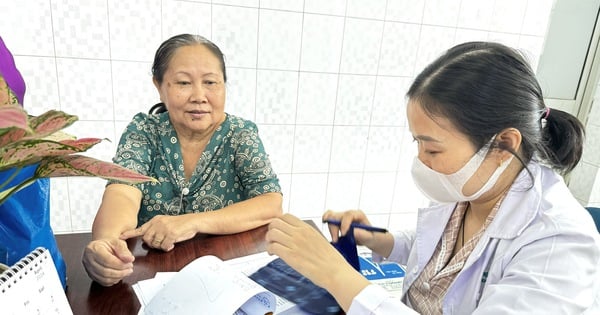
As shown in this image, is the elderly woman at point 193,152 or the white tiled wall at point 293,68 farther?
the white tiled wall at point 293,68

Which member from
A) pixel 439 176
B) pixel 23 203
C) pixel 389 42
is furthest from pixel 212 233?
pixel 389 42

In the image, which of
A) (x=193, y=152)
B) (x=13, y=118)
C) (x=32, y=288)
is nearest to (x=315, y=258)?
(x=32, y=288)

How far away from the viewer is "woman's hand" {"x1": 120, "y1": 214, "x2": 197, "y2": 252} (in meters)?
1.01

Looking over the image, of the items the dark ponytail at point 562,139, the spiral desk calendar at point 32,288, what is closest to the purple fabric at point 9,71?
the spiral desk calendar at point 32,288

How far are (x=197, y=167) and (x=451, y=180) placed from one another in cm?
87

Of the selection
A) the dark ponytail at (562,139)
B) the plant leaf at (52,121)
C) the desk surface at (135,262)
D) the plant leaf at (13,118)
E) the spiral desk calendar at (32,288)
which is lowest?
the desk surface at (135,262)

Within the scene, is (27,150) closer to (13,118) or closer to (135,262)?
(13,118)

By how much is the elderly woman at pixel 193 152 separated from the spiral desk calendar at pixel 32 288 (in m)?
0.58

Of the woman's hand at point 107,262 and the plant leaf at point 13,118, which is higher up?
the plant leaf at point 13,118

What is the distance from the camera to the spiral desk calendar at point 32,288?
19.2 inches

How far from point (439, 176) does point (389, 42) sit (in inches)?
58.6

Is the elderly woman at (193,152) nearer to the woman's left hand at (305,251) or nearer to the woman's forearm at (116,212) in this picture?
the woman's forearm at (116,212)

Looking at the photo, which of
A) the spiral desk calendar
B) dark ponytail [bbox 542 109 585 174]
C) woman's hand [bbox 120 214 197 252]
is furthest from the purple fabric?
dark ponytail [bbox 542 109 585 174]

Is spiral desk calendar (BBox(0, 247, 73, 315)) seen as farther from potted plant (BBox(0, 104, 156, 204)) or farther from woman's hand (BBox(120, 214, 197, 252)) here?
woman's hand (BBox(120, 214, 197, 252))
